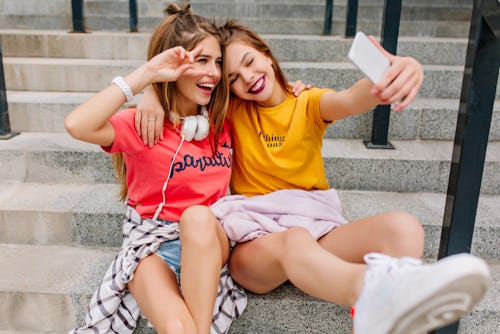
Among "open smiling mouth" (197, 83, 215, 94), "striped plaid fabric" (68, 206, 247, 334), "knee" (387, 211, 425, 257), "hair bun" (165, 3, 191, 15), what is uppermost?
"hair bun" (165, 3, 191, 15)

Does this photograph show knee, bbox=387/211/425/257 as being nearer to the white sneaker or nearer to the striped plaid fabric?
the white sneaker

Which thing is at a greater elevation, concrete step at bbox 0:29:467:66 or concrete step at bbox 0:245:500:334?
concrete step at bbox 0:29:467:66

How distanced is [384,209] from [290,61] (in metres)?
1.30

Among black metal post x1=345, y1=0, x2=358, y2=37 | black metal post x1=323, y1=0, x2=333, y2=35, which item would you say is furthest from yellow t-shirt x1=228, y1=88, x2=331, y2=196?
black metal post x1=323, y1=0, x2=333, y2=35

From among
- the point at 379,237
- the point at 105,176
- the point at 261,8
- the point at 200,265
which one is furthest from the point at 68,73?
the point at 379,237

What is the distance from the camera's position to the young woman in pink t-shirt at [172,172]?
1.24m

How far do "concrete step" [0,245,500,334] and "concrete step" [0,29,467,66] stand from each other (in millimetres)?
1584

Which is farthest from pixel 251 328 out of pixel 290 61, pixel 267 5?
pixel 267 5

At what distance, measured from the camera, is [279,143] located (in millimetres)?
1543

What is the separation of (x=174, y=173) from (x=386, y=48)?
1.27 m

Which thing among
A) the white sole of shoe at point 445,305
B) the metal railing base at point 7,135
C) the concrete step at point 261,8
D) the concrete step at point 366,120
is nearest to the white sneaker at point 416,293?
the white sole of shoe at point 445,305

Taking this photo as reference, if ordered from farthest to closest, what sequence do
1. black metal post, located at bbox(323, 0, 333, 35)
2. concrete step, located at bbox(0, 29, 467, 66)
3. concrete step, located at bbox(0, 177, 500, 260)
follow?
black metal post, located at bbox(323, 0, 333, 35), concrete step, located at bbox(0, 29, 467, 66), concrete step, located at bbox(0, 177, 500, 260)

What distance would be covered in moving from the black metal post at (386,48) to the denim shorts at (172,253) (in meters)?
1.14

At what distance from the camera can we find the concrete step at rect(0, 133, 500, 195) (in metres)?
2.04
